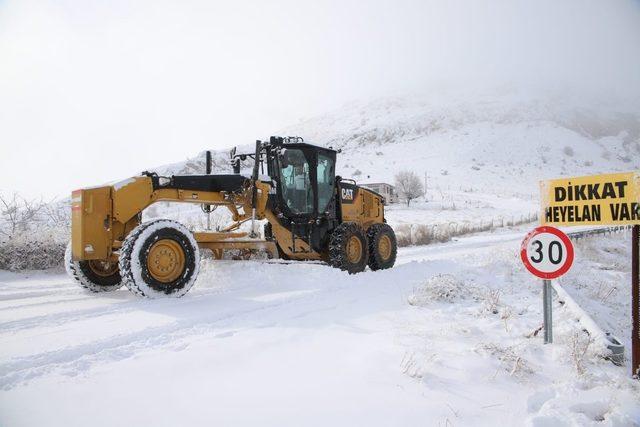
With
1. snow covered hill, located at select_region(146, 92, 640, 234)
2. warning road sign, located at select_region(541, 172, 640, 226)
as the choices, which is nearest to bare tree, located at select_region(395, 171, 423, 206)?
snow covered hill, located at select_region(146, 92, 640, 234)

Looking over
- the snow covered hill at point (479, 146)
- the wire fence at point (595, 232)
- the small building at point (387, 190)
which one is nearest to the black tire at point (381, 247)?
the wire fence at point (595, 232)

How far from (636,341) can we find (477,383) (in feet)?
5.62

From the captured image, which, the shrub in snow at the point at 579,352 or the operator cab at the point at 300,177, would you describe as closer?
the shrub in snow at the point at 579,352

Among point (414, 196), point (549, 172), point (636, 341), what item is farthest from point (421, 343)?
point (549, 172)

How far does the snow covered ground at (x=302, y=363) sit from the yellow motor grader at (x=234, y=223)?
577 millimetres

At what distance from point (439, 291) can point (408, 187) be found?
3447cm

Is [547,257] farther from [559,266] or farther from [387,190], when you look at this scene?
[387,190]

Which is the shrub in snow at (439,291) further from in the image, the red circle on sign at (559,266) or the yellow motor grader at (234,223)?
the yellow motor grader at (234,223)

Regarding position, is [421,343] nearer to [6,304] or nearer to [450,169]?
[6,304]

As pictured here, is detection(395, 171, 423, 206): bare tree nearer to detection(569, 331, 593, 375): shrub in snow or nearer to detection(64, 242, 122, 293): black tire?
detection(64, 242, 122, 293): black tire

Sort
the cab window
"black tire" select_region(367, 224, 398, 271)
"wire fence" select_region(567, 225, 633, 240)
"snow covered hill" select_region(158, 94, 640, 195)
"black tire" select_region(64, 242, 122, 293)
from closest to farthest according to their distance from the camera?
"black tire" select_region(64, 242, 122, 293) < the cab window < "black tire" select_region(367, 224, 398, 271) < "wire fence" select_region(567, 225, 633, 240) < "snow covered hill" select_region(158, 94, 640, 195)

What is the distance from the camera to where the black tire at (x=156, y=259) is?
548cm

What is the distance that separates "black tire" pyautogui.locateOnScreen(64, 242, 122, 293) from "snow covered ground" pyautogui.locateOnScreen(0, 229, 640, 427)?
1.53ft

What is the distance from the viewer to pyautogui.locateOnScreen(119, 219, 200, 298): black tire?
5.48 metres
